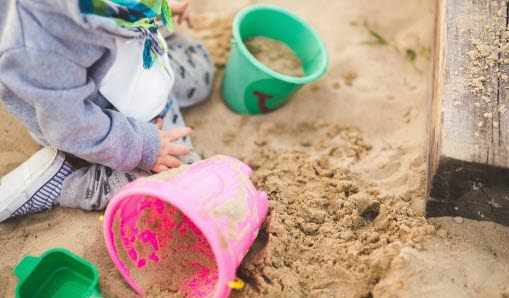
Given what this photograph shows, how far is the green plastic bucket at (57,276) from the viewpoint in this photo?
4.63 feet

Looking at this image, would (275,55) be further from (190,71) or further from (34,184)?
(34,184)

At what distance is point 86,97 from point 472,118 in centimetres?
110

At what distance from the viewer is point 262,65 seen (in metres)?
1.88

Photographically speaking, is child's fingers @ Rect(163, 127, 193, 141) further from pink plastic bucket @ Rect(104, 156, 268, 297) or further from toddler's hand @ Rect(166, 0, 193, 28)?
toddler's hand @ Rect(166, 0, 193, 28)

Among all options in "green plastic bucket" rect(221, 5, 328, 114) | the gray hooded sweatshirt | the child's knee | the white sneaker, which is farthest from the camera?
the child's knee

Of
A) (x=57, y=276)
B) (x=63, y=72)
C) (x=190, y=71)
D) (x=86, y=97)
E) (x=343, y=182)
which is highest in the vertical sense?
(x=63, y=72)

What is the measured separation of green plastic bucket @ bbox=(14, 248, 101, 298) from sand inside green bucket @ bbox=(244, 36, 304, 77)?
114 centimetres

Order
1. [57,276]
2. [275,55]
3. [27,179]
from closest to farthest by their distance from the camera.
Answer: [57,276] < [27,179] < [275,55]

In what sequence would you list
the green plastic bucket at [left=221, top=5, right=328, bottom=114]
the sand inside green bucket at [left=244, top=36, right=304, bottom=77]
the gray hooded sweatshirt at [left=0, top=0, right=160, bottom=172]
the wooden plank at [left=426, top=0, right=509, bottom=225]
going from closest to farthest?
the gray hooded sweatshirt at [left=0, top=0, right=160, bottom=172] → the wooden plank at [left=426, top=0, right=509, bottom=225] → the green plastic bucket at [left=221, top=5, right=328, bottom=114] → the sand inside green bucket at [left=244, top=36, right=304, bottom=77]

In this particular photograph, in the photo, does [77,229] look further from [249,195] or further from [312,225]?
[312,225]

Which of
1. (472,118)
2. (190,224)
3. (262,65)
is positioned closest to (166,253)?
(190,224)

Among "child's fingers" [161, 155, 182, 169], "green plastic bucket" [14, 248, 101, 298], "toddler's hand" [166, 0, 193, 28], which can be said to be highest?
"toddler's hand" [166, 0, 193, 28]

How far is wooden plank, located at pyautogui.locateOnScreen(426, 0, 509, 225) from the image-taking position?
1338 millimetres

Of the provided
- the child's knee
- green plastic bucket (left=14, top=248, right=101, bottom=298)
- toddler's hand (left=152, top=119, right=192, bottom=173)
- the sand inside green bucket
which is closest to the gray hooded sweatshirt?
toddler's hand (left=152, top=119, right=192, bottom=173)
